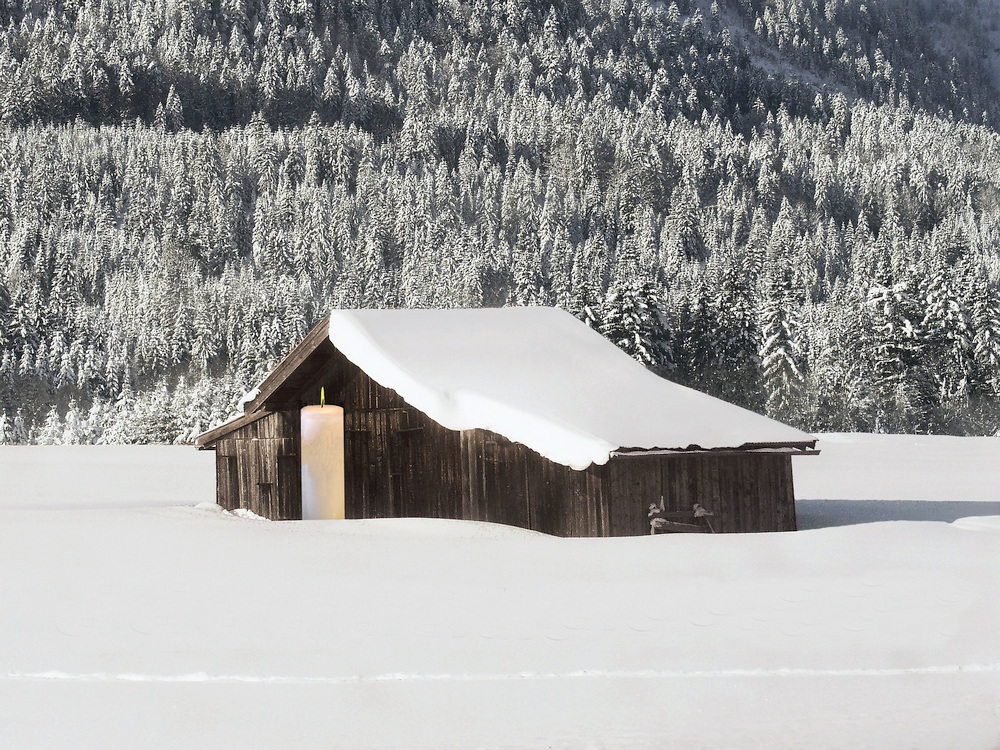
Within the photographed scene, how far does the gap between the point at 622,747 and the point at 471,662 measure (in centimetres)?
282

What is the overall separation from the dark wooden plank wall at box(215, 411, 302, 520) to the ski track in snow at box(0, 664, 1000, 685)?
12672 millimetres

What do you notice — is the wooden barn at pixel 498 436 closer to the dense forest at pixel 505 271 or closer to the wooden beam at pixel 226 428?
the wooden beam at pixel 226 428

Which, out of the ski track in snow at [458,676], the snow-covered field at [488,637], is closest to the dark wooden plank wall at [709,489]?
the snow-covered field at [488,637]

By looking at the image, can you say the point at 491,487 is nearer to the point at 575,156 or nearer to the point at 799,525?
the point at 799,525

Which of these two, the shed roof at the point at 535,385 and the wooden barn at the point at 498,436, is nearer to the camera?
the shed roof at the point at 535,385

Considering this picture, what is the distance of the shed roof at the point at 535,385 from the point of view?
17.7m

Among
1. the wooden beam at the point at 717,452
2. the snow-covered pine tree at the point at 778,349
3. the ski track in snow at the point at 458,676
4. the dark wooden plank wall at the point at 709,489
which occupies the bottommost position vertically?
the ski track in snow at the point at 458,676

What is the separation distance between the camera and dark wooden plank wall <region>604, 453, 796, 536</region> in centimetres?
1822

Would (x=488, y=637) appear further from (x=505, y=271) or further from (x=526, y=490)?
(x=505, y=271)

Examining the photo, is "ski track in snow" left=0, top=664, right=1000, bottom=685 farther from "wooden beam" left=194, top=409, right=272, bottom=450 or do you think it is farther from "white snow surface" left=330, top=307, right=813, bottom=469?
"wooden beam" left=194, top=409, right=272, bottom=450

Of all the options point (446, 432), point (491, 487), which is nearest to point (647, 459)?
point (491, 487)

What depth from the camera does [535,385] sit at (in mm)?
19844

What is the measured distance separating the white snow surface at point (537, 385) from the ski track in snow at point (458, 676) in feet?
19.9

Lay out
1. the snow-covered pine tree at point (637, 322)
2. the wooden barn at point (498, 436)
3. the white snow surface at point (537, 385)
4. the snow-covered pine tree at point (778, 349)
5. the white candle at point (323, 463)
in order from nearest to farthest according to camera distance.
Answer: the white snow surface at point (537, 385)
the wooden barn at point (498, 436)
the white candle at point (323, 463)
the snow-covered pine tree at point (637, 322)
the snow-covered pine tree at point (778, 349)
